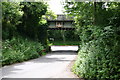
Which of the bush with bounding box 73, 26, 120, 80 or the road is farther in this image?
the road

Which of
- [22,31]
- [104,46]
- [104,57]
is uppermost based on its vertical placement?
[104,46]

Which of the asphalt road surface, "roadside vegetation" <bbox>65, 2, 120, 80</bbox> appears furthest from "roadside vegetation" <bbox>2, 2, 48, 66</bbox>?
"roadside vegetation" <bbox>65, 2, 120, 80</bbox>

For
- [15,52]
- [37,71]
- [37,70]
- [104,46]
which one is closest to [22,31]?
[15,52]

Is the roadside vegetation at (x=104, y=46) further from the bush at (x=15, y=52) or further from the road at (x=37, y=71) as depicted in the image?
the bush at (x=15, y=52)

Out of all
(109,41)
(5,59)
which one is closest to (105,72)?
(109,41)

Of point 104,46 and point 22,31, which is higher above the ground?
point 104,46

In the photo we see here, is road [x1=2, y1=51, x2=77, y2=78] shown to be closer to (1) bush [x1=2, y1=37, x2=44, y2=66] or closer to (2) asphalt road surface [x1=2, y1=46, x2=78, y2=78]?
(2) asphalt road surface [x1=2, y1=46, x2=78, y2=78]

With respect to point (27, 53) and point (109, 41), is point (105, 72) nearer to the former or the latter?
point (109, 41)

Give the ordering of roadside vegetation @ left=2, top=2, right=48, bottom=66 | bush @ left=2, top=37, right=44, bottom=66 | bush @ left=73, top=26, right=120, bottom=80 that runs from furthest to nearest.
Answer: roadside vegetation @ left=2, top=2, right=48, bottom=66 → bush @ left=2, top=37, right=44, bottom=66 → bush @ left=73, top=26, right=120, bottom=80

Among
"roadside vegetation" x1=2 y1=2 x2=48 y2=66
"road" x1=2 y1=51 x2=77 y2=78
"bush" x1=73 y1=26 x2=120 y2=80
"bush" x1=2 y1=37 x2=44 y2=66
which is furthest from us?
"roadside vegetation" x1=2 y1=2 x2=48 y2=66

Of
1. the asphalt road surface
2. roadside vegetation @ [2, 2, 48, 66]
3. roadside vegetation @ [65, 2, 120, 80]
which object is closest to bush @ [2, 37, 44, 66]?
roadside vegetation @ [2, 2, 48, 66]

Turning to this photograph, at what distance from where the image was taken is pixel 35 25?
17844 millimetres

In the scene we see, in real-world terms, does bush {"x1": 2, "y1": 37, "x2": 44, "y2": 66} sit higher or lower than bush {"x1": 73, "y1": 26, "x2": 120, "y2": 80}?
lower

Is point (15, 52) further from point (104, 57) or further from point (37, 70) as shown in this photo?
point (104, 57)
